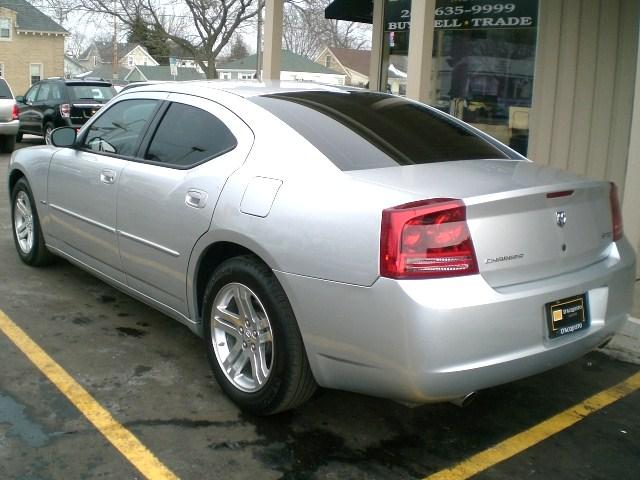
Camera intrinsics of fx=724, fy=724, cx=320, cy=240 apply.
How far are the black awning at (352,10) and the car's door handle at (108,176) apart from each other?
6.56m

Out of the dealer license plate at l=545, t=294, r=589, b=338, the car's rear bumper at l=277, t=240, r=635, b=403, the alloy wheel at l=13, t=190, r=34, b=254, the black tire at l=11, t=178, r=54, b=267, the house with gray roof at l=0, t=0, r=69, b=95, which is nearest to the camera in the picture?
the car's rear bumper at l=277, t=240, r=635, b=403

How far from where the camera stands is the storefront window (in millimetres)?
7941

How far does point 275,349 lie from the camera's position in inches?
128

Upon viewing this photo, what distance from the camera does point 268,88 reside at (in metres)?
4.19

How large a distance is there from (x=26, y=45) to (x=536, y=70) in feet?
153

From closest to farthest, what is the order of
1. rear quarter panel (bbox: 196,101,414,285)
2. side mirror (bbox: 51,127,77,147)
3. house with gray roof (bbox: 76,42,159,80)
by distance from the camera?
rear quarter panel (bbox: 196,101,414,285)
side mirror (bbox: 51,127,77,147)
house with gray roof (bbox: 76,42,159,80)

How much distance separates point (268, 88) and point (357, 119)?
26.4 inches

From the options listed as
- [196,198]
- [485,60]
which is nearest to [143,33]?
[485,60]

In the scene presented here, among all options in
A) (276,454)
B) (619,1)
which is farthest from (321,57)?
(276,454)

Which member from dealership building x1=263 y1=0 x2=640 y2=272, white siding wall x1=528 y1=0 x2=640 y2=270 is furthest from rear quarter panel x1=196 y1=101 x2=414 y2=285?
white siding wall x1=528 y1=0 x2=640 y2=270

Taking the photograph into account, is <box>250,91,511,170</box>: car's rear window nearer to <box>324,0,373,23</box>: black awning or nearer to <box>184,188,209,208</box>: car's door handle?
<box>184,188,209,208</box>: car's door handle

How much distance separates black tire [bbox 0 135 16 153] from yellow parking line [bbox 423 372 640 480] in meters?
14.9

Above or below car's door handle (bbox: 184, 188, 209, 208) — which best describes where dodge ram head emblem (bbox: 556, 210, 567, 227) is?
above

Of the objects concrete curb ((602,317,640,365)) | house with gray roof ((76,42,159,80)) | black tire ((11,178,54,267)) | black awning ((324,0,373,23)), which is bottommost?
concrete curb ((602,317,640,365))
